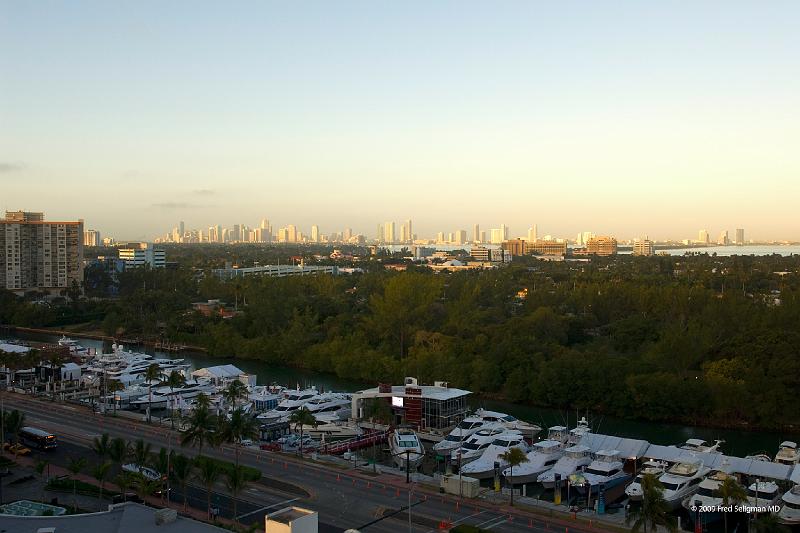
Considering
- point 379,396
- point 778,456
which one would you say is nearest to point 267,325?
point 379,396

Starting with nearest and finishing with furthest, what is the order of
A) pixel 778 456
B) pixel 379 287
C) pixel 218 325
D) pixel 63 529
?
pixel 63 529, pixel 778 456, pixel 218 325, pixel 379 287

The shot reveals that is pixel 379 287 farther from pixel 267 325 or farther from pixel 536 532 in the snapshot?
pixel 536 532

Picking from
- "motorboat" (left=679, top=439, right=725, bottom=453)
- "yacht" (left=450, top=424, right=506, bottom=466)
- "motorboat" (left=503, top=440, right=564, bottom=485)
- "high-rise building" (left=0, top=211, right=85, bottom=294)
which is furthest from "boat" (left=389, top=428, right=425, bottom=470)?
"high-rise building" (left=0, top=211, right=85, bottom=294)

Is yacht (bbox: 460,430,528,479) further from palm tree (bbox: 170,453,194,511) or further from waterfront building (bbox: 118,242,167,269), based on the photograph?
waterfront building (bbox: 118,242,167,269)

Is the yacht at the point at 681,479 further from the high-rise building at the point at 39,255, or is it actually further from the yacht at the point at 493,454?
the high-rise building at the point at 39,255

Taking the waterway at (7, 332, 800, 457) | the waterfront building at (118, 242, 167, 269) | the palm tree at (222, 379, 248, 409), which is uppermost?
the waterfront building at (118, 242, 167, 269)
